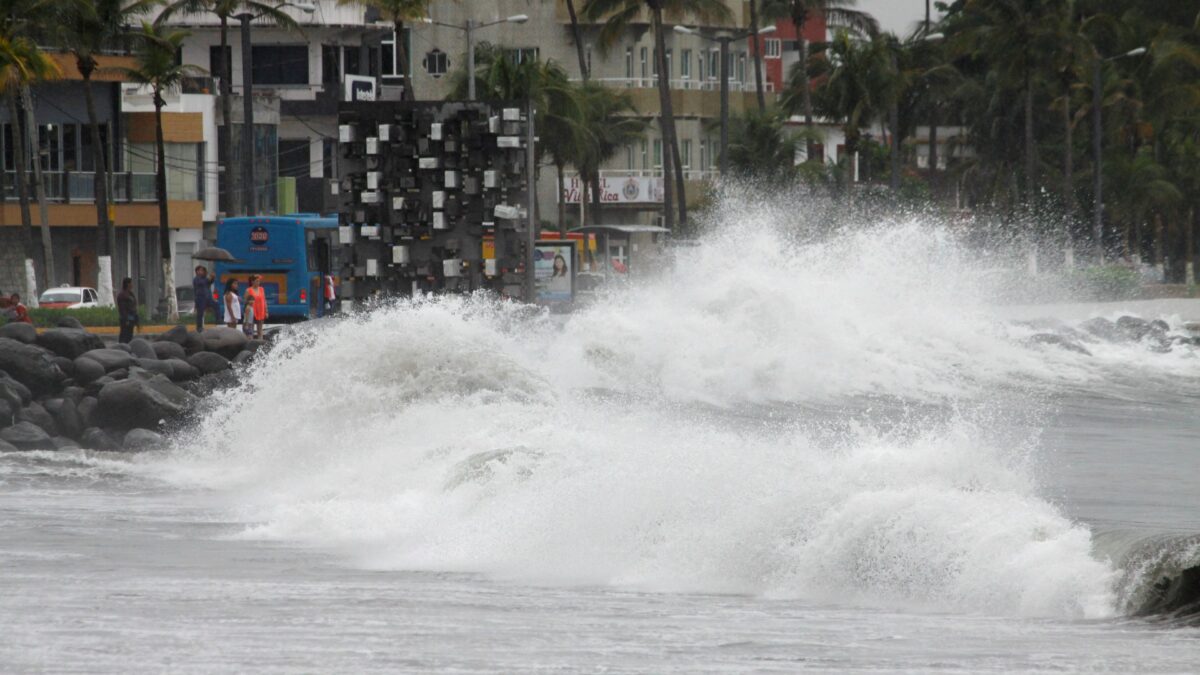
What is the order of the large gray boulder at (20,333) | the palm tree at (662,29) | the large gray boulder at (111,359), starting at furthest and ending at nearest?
1. the palm tree at (662,29)
2. the large gray boulder at (20,333)
3. the large gray boulder at (111,359)

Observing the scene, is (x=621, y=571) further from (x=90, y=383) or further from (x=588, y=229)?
(x=588, y=229)

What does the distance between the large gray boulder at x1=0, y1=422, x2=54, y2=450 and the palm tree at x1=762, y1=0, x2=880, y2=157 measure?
56.6 meters

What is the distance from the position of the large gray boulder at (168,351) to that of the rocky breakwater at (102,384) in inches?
0.6

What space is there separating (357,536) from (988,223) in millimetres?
56725

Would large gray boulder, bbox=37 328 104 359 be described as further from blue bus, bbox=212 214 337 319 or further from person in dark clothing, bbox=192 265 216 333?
blue bus, bbox=212 214 337 319

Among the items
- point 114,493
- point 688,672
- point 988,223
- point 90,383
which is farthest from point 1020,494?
point 988,223

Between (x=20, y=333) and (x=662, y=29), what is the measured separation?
1692 inches

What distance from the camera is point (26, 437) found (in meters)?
23.1

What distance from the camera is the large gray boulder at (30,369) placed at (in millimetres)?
25625

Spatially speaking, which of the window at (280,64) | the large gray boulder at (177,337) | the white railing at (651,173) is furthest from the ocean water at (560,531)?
the white railing at (651,173)

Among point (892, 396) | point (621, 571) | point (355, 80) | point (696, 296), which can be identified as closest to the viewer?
point (621, 571)

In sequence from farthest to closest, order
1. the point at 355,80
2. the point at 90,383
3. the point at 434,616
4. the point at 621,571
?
the point at 355,80 < the point at 90,383 < the point at 621,571 < the point at 434,616

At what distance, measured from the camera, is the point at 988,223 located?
69312 millimetres

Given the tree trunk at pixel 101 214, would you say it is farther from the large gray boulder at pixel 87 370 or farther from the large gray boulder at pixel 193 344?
the large gray boulder at pixel 87 370
